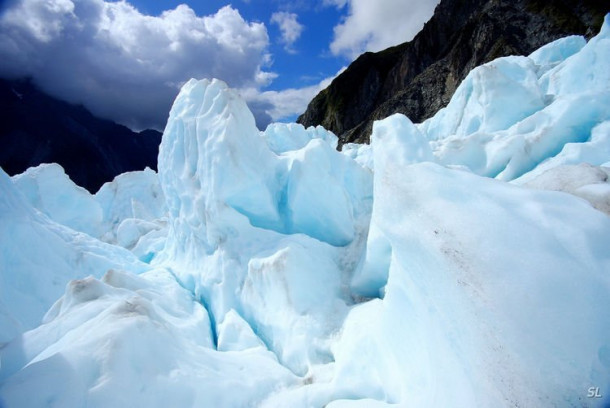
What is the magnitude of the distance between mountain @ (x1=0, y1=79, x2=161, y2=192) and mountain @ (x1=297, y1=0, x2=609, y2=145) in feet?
116

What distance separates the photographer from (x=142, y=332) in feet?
8.37

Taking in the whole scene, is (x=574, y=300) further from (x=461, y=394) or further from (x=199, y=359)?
(x=199, y=359)

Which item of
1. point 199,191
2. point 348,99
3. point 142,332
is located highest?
point 348,99

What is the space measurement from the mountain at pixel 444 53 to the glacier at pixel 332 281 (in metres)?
22.8

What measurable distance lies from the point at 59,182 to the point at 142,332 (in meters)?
13.5

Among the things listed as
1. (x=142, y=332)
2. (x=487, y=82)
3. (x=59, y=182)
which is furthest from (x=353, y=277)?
(x=59, y=182)

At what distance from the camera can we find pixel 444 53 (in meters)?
33.3

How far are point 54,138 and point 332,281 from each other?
172ft

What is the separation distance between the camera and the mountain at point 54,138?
39.1 m

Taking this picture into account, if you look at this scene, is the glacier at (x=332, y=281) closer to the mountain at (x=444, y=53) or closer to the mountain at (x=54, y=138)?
the mountain at (x=444, y=53)

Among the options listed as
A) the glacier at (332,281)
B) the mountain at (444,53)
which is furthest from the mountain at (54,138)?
the glacier at (332,281)

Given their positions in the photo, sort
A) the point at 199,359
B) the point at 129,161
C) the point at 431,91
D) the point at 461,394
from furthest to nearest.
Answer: the point at 129,161, the point at 431,91, the point at 199,359, the point at 461,394

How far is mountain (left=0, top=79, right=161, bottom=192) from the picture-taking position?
128 ft

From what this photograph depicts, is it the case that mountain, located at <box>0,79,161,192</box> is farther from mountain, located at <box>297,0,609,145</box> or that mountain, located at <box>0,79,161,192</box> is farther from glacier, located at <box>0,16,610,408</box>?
glacier, located at <box>0,16,610,408</box>
